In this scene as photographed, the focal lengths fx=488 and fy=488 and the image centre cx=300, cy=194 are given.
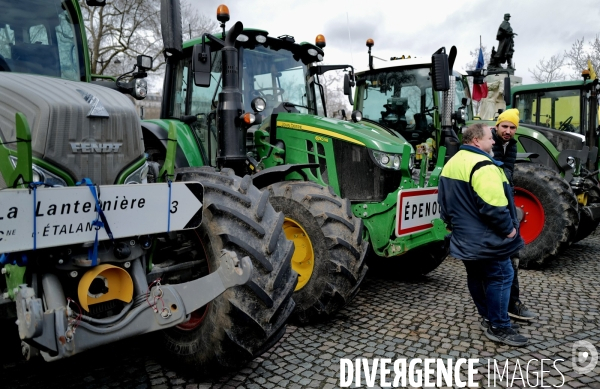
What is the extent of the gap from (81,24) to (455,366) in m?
3.77

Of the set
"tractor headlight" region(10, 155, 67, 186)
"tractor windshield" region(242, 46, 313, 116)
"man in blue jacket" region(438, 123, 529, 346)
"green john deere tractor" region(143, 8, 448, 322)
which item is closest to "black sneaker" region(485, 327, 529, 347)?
"man in blue jacket" region(438, 123, 529, 346)

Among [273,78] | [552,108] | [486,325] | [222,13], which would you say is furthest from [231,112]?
[552,108]

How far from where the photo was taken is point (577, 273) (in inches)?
237

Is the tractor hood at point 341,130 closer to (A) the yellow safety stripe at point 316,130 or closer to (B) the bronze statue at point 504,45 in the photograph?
(A) the yellow safety stripe at point 316,130

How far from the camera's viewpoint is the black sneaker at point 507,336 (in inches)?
145

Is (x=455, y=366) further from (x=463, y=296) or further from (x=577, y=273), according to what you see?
(x=577, y=273)

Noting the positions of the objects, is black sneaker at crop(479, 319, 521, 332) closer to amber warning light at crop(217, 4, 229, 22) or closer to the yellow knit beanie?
the yellow knit beanie

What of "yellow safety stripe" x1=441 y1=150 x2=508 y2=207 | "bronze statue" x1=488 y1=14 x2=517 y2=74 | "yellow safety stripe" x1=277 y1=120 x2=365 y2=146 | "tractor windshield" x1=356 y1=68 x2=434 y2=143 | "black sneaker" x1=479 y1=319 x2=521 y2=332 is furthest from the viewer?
"bronze statue" x1=488 y1=14 x2=517 y2=74

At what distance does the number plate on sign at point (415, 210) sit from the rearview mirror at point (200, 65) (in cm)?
194

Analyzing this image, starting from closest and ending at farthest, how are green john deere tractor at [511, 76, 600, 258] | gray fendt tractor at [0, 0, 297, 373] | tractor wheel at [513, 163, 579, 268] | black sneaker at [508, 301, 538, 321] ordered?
gray fendt tractor at [0, 0, 297, 373] < black sneaker at [508, 301, 538, 321] < tractor wheel at [513, 163, 579, 268] < green john deere tractor at [511, 76, 600, 258]

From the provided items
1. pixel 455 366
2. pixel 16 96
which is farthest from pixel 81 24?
pixel 455 366

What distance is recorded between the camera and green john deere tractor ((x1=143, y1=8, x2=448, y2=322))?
405 centimetres

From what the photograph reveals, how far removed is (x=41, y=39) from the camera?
3467 mm

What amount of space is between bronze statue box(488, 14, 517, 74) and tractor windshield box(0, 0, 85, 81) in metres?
14.1
